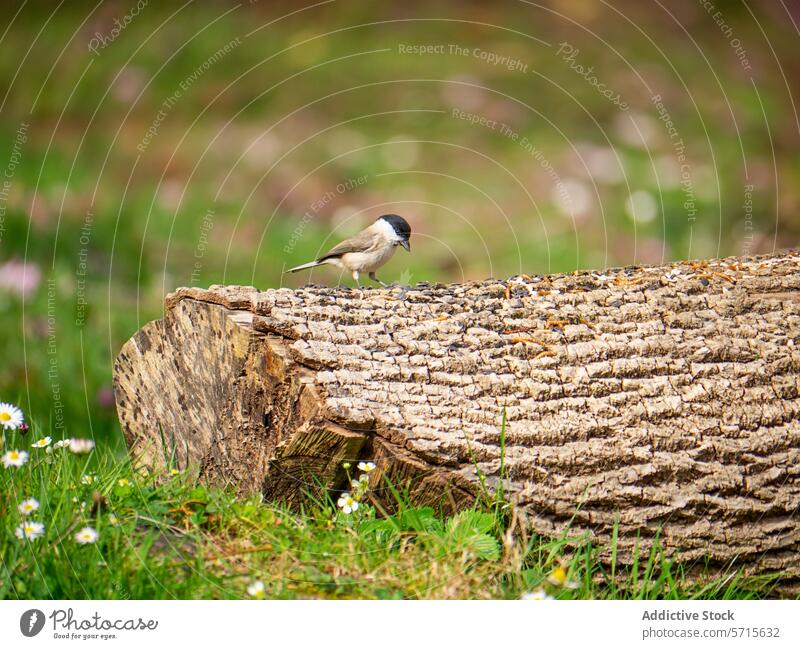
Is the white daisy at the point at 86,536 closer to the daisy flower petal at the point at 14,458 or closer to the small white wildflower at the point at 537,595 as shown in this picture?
the daisy flower petal at the point at 14,458

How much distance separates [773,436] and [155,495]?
1804mm

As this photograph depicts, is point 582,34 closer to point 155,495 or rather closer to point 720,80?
point 720,80

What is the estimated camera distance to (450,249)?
6.59 m

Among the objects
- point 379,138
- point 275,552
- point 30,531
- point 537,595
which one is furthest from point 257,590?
point 379,138

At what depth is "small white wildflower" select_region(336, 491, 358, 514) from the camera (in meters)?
2.34

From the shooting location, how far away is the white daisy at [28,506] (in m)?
2.19

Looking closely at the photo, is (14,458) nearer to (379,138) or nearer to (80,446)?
(80,446)

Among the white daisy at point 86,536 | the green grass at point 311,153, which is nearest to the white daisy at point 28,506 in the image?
the white daisy at point 86,536

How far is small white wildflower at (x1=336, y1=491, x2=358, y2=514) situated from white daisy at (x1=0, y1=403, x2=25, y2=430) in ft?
3.43

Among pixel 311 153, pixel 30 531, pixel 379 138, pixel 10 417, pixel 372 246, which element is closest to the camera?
→ pixel 30 531

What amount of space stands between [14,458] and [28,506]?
0.86 ft

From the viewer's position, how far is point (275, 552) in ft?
7.39

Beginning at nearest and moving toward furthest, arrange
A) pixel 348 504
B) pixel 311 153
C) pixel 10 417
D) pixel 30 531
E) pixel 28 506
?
pixel 30 531
pixel 28 506
pixel 348 504
pixel 10 417
pixel 311 153

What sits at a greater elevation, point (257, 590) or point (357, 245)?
point (357, 245)
